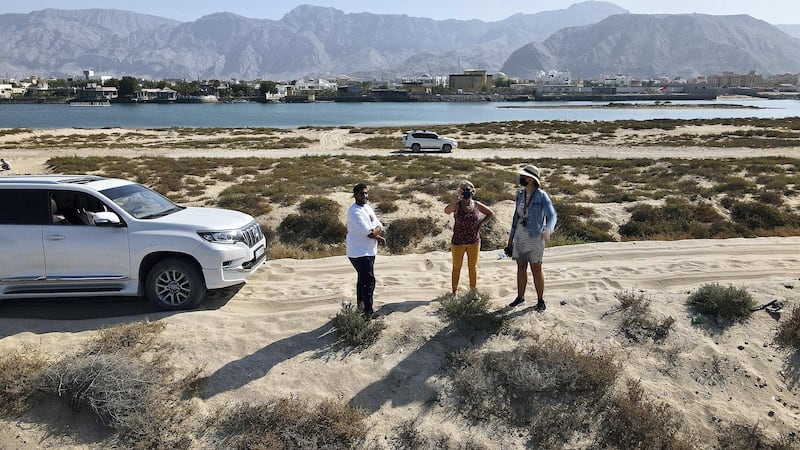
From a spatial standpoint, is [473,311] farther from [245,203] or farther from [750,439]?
[245,203]

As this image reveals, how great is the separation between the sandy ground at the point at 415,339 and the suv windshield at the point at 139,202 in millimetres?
1440

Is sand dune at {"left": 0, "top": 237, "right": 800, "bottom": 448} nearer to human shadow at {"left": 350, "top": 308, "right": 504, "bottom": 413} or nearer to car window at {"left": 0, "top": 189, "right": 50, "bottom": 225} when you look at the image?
human shadow at {"left": 350, "top": 308, "right": 504, "bottom": 413}

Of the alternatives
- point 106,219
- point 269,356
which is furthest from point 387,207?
point 269,356

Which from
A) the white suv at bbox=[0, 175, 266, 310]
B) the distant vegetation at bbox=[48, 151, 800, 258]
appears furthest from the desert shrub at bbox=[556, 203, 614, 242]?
the white suv at bbox=[0, 175, 266, 310]

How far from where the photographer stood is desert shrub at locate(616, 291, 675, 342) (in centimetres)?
706

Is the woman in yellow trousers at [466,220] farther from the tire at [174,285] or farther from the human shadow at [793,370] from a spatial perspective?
the human shadow at [793,370]

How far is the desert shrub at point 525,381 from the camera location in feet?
18.9

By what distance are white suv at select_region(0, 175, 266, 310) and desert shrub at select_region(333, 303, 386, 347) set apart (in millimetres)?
1869

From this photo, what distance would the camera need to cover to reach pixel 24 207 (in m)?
7.48

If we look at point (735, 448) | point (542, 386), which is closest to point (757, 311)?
point (735, 448)

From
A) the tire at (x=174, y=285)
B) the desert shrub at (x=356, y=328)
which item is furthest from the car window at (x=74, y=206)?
the desert shrub at (x=356, y=328)

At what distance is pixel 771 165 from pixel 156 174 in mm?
29454

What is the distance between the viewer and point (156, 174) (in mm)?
23766

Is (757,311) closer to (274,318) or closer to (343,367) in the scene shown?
(343,367)
